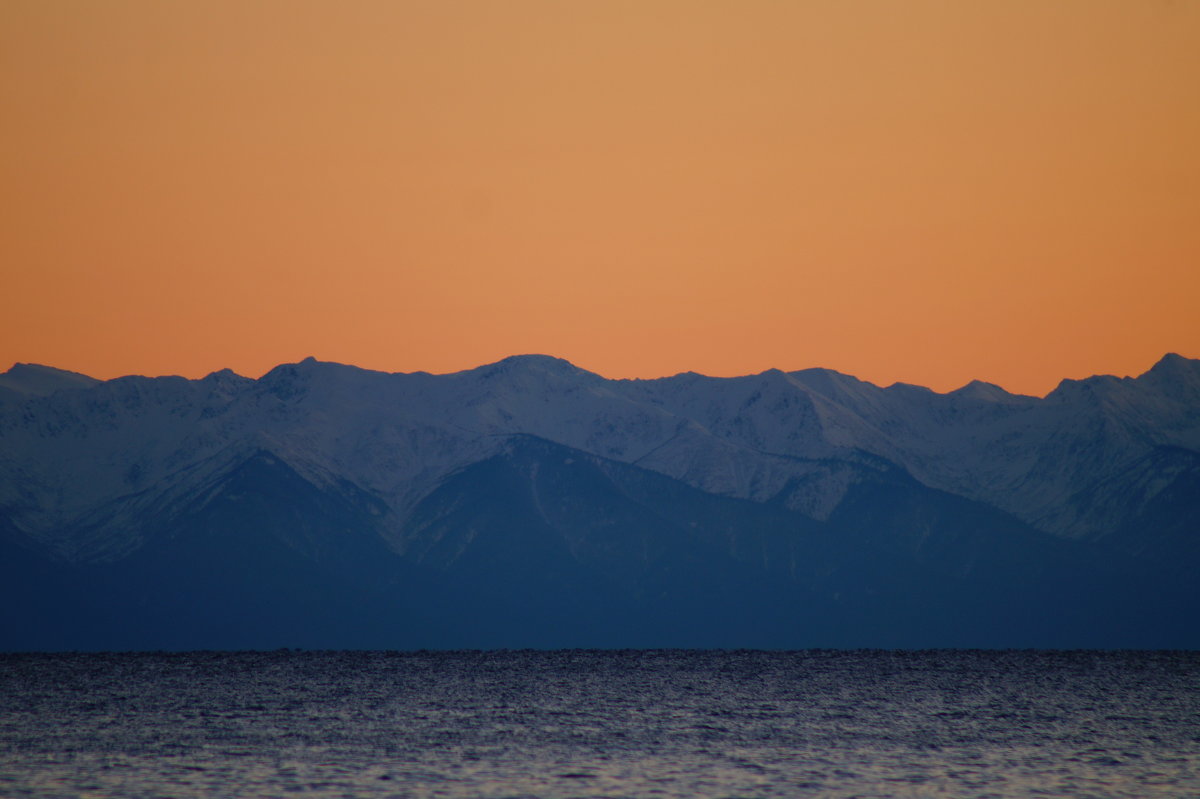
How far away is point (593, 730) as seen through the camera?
57906 millimetres

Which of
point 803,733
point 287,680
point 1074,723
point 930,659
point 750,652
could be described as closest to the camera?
point 803,733

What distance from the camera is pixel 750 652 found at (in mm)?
116625

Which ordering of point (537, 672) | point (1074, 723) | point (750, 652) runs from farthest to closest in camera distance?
1. point (750, 652)
2. point (537, 672)
3. point (1074, 723)

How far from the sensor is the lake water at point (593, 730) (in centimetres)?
4391

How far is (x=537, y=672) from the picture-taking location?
9231 cm

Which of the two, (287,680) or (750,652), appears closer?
(287,680)

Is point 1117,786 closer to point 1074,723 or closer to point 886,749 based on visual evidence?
point 886,749

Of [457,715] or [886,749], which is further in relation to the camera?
[457,715]

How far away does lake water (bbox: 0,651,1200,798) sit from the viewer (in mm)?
43906

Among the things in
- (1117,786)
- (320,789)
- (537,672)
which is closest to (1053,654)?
(537,672)

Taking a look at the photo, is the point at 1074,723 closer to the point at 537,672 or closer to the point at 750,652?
the point at 537,672

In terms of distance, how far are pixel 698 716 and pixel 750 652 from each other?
54278 millimetres

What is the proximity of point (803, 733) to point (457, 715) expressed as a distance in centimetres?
1593

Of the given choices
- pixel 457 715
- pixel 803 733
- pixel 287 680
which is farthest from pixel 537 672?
pixel 803 733
